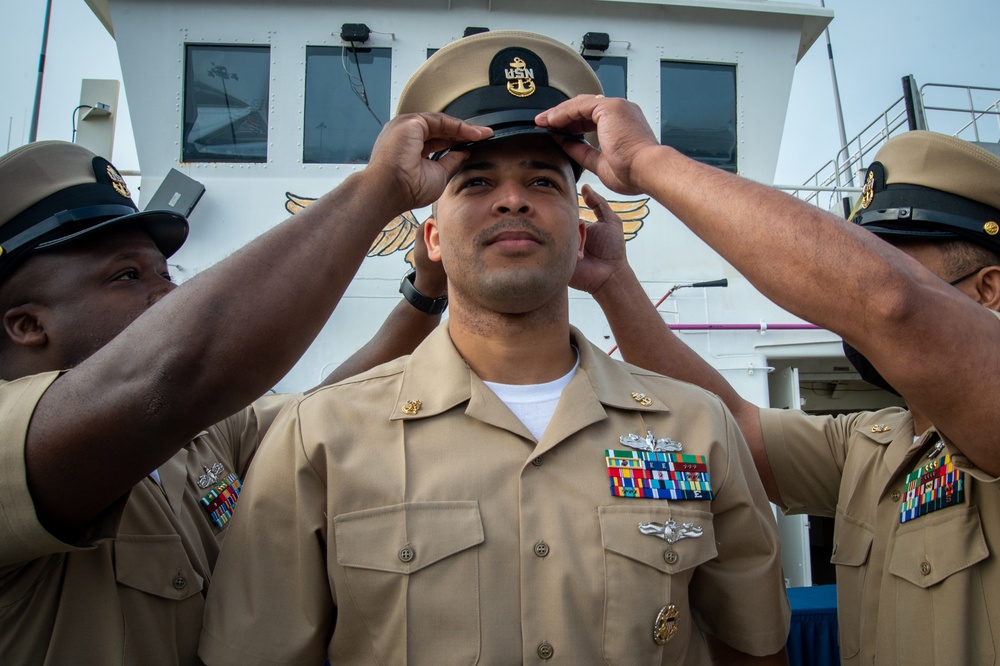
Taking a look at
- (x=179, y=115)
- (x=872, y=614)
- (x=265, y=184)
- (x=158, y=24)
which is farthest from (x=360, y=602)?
(x=158, y=24)

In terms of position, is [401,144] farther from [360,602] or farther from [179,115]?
[179,115]

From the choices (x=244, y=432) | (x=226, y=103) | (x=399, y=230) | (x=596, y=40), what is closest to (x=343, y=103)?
(x=226, y=103)

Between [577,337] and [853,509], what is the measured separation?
3.76 ft

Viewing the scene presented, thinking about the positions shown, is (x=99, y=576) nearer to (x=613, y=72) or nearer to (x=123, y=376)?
(x=123, y=376)

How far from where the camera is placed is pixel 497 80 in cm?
202

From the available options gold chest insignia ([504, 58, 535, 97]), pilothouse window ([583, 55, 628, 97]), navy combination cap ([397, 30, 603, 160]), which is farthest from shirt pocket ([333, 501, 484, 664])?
pilothouse window ([583, 55, 628, 97])

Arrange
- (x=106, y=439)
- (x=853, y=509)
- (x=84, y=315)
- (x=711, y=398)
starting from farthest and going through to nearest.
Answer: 1. (x=853, y=509)
2. (x=711, y=398)
3. (x=84, y=315)
4. (x=106, y=439)

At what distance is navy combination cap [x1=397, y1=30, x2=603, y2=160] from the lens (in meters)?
1.98

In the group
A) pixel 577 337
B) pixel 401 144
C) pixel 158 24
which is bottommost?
pixel 577 337

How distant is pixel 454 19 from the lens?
5.84m

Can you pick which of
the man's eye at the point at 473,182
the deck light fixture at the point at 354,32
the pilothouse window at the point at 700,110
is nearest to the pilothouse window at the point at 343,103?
the deck light fixture at the point at 354,32

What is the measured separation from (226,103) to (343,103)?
3.15 ft

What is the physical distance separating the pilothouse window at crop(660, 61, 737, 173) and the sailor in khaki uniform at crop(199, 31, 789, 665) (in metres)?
4.12

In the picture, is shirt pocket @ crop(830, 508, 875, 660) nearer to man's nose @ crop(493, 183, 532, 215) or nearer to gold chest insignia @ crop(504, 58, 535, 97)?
man's nose @ crop(493, 183, 532, 215)
